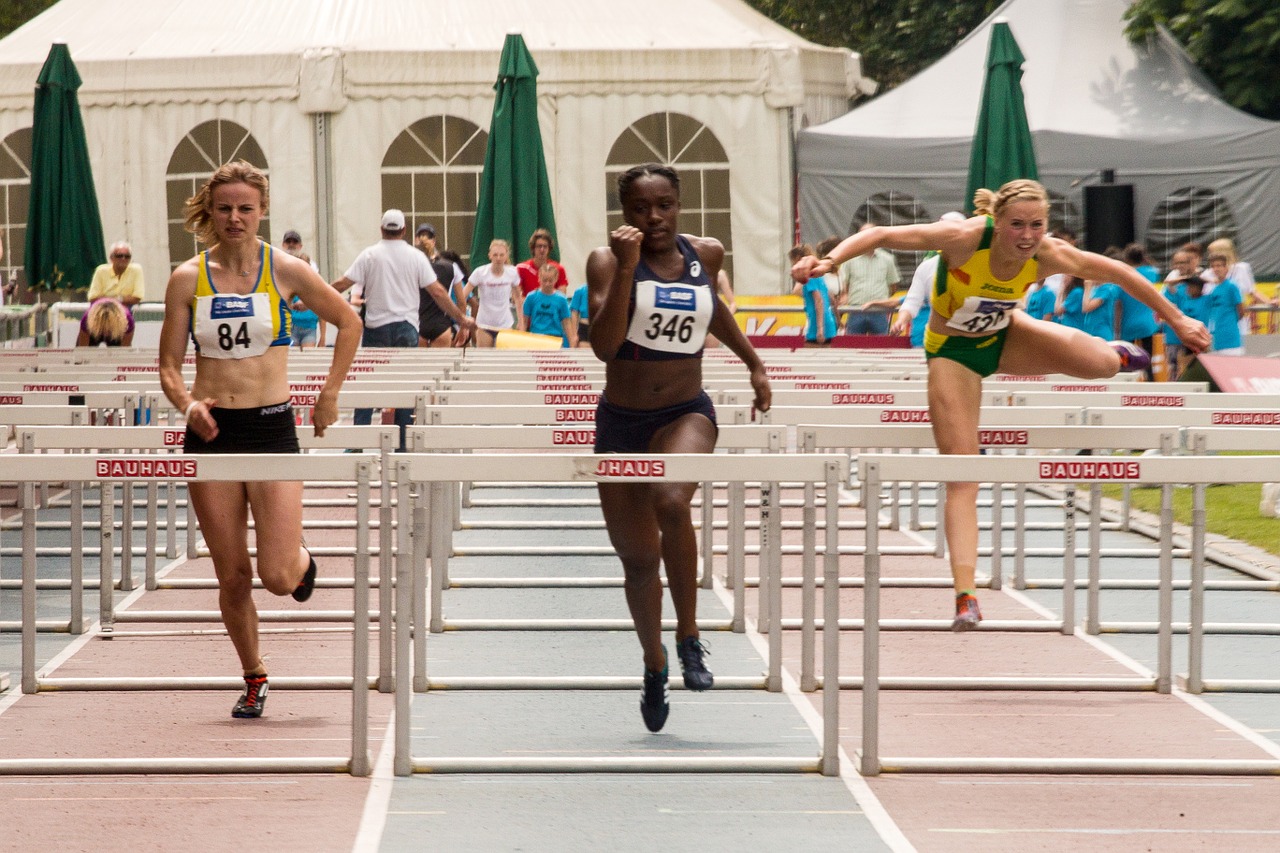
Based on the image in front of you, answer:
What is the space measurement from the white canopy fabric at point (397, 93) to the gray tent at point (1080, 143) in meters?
0.99

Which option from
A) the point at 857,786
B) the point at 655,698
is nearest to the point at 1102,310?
the point at 655,698

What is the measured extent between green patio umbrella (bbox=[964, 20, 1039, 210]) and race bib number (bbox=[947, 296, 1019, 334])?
55.3ft

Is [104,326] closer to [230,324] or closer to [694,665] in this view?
[230,324]

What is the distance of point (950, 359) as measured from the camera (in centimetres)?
834

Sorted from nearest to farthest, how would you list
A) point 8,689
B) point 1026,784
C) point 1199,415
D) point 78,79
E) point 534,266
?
point 1026,784 → point 8,689 → point 1199,415 → point 534,266 → point 78,79

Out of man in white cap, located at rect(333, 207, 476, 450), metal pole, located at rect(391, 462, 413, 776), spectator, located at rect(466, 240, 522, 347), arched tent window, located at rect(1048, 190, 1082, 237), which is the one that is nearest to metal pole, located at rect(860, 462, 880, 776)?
metal pole, located at rect(391, 462, 413, 776)

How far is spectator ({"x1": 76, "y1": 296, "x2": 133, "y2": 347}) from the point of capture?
1759cm

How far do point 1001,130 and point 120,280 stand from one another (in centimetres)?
1086

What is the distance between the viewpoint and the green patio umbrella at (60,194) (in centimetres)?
2441

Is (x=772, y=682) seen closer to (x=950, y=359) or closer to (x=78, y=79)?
(x=950, y=359)

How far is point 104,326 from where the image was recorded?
17.6m

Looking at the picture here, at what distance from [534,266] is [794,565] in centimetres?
1042

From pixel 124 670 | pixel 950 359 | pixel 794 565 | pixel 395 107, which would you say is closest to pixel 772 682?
pixel 950 359

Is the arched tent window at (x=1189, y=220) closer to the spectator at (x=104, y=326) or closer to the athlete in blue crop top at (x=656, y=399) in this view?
the spectator at (x=104, y=326)
